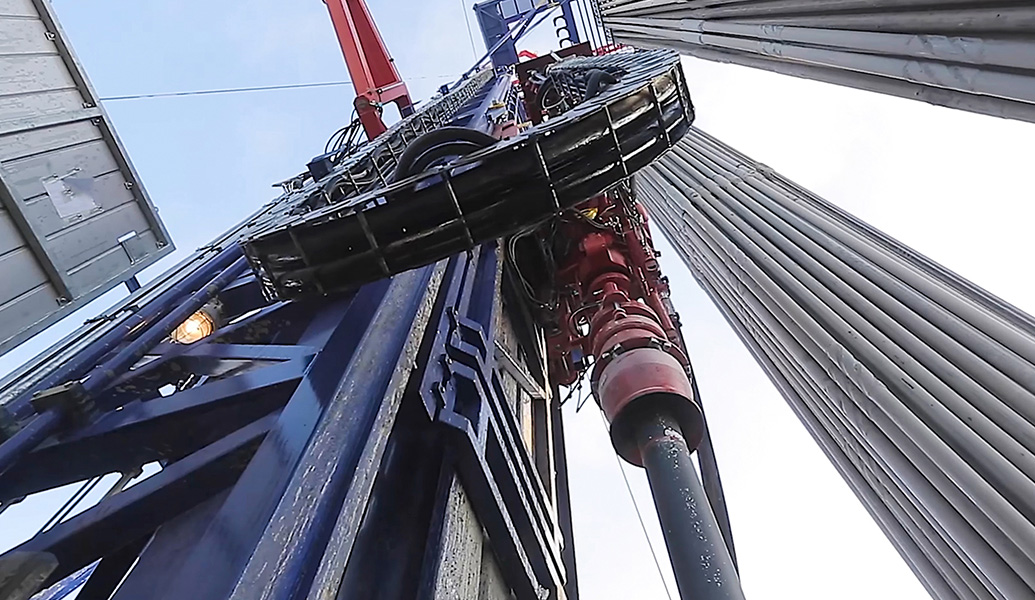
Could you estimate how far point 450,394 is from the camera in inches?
87.9

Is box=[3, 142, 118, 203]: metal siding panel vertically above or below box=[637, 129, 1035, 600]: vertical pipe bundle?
above

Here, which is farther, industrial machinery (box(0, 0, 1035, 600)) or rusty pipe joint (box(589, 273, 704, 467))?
rusty pipe joint (box(589, 273, 704, 467))

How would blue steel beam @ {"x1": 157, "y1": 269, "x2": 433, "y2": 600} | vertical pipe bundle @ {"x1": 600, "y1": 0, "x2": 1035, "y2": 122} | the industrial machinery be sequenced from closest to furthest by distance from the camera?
blue steel beam @ {"x1": 157, "y1": 269, "x2": 433, "y2": 600} < the industrial machinery < vertical pipe bundle @ {"x1": 600, "y1": 0, "x2": 1035, "y2": 122}

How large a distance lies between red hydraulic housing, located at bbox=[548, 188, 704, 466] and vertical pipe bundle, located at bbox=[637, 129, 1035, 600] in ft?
1.60

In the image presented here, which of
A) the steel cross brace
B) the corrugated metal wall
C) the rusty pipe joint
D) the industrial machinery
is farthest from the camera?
the rusty pipe joint

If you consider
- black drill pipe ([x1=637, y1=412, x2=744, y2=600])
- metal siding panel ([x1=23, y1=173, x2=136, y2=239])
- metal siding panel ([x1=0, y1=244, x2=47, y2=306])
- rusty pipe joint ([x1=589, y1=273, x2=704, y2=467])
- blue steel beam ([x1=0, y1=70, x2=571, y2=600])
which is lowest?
black drill pipe ([x1=637, y1=412, x2=744, y2=600])

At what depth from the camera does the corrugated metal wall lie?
2609mm

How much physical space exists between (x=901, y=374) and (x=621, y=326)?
1918 mm

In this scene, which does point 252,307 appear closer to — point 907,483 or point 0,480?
point 0,480

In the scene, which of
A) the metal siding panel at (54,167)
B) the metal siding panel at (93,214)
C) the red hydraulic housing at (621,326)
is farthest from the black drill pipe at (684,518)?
the metal siding panel at (54,167)

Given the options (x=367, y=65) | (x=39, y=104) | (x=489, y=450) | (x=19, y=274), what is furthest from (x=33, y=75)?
(x=367, y=65)

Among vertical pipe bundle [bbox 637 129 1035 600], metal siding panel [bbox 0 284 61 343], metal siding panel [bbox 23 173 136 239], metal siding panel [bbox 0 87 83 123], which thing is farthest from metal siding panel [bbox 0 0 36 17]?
vertical pipe bundle [bbox 637 129 1035 600]

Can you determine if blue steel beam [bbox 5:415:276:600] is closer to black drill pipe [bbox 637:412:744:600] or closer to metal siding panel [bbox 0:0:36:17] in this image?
black drill pipe [bbox 637:412:744:600]

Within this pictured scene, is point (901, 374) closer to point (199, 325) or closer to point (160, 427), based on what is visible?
point (160, 427)
